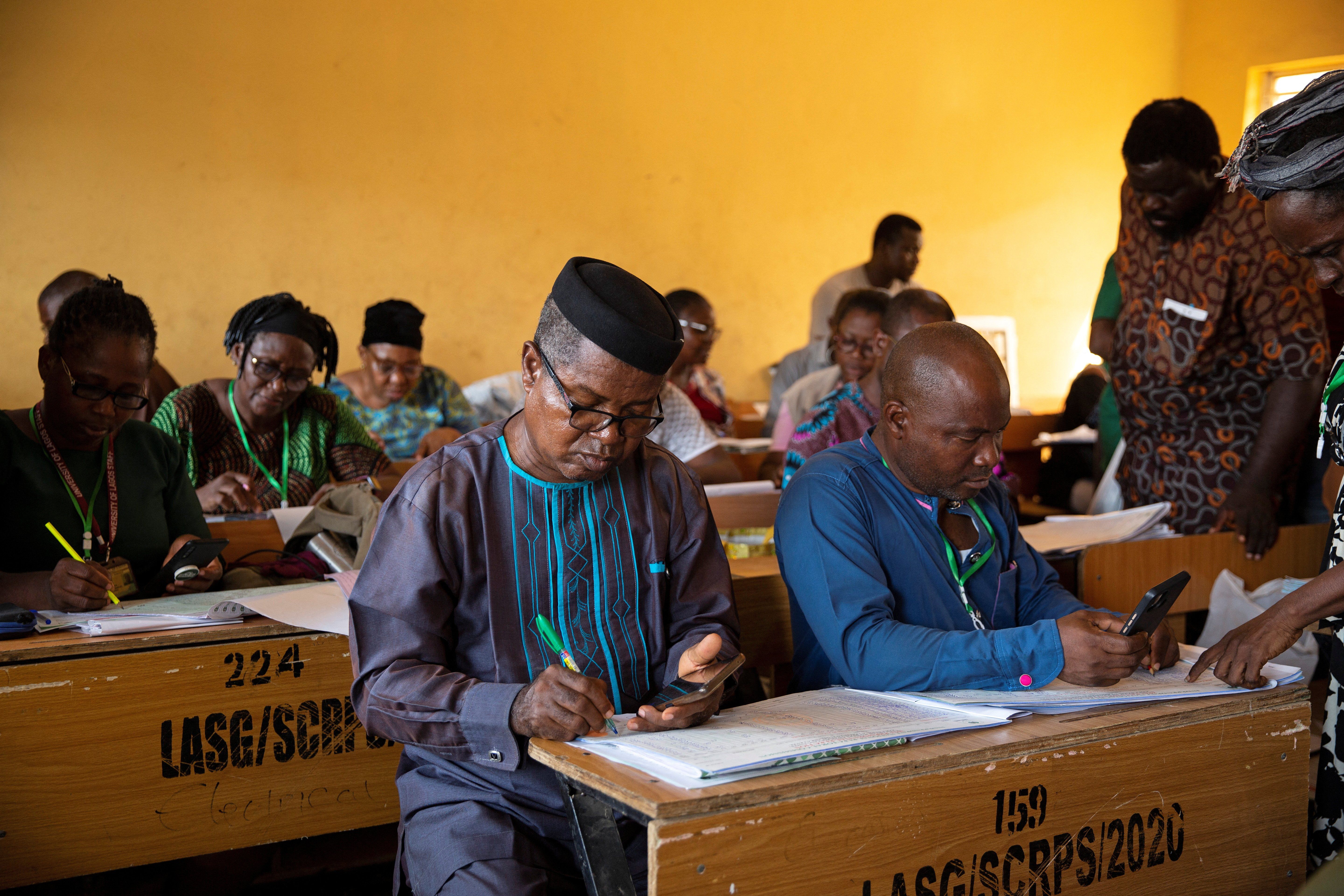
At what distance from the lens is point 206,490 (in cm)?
346

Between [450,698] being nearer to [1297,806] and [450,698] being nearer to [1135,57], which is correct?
[1297,806]

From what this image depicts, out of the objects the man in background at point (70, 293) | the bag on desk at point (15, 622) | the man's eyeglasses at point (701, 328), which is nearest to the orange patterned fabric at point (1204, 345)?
the man's eyeglasses at point (701, 328)

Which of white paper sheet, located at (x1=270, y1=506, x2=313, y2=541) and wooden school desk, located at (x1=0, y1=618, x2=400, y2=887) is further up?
white paper sheet, located at (x1=270, y1=506, x2=313, y2=541)

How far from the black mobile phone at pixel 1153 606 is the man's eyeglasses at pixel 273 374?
2759 mm

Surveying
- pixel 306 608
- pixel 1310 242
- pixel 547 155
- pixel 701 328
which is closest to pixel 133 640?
pixel 306 608

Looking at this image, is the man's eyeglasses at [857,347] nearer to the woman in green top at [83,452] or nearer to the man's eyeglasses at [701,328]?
the man's eyeglasses at [701,328]

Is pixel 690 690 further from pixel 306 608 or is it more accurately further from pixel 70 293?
pixel 70 293

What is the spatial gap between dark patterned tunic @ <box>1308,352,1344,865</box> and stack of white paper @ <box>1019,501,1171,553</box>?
86 cm

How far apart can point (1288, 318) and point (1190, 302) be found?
0.83ft

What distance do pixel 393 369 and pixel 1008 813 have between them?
3958 millimetres

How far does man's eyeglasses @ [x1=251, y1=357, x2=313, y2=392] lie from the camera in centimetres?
362

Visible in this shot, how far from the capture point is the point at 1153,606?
1798mm

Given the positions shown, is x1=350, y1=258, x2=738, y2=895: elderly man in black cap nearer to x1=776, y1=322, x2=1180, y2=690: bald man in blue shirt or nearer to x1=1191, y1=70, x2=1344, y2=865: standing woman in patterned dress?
x1=776, y1=322, x2=1180, y2=690: bald man in blue shirt

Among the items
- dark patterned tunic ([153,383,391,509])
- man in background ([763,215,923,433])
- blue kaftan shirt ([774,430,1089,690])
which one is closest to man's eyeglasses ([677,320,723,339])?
man in background ([763,215,923,433])
